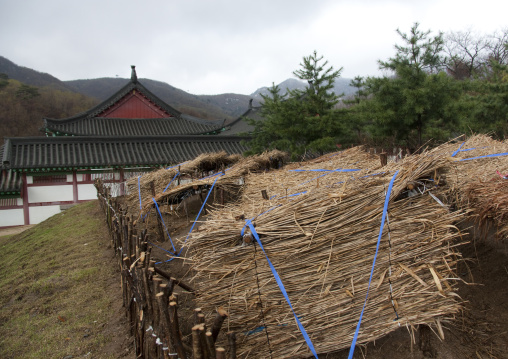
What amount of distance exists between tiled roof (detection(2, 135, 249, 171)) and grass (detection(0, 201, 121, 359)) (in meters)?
5.46

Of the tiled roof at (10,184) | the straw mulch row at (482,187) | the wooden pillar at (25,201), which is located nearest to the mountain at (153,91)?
the tiled roof at (10,184)

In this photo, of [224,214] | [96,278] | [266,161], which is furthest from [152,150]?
[224,214]

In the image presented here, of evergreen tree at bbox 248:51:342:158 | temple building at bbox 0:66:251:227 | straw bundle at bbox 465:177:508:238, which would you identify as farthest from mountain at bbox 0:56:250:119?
straw bundle at bbox 465:177:508:238

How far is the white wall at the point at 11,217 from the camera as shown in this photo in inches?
578

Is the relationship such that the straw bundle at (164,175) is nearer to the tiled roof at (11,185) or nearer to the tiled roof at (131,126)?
the tiled roof at (11,185)

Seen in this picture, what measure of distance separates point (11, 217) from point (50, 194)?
5.89 feet

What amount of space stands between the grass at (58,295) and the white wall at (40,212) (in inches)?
225

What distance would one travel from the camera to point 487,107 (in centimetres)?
952

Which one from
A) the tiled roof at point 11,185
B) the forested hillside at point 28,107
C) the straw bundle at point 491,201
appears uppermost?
the forested hillside at point 28,107

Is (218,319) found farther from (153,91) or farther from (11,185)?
(153,91)

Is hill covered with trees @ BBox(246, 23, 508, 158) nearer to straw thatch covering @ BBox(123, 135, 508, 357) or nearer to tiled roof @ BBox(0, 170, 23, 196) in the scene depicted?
straw thatch covering @ BBox(123, 135, 508, 357)

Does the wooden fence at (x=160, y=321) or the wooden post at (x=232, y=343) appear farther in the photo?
the wooden post at (x=232, y=343)

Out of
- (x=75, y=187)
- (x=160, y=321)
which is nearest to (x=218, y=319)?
(x=160, y=321)

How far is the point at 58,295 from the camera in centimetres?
543
